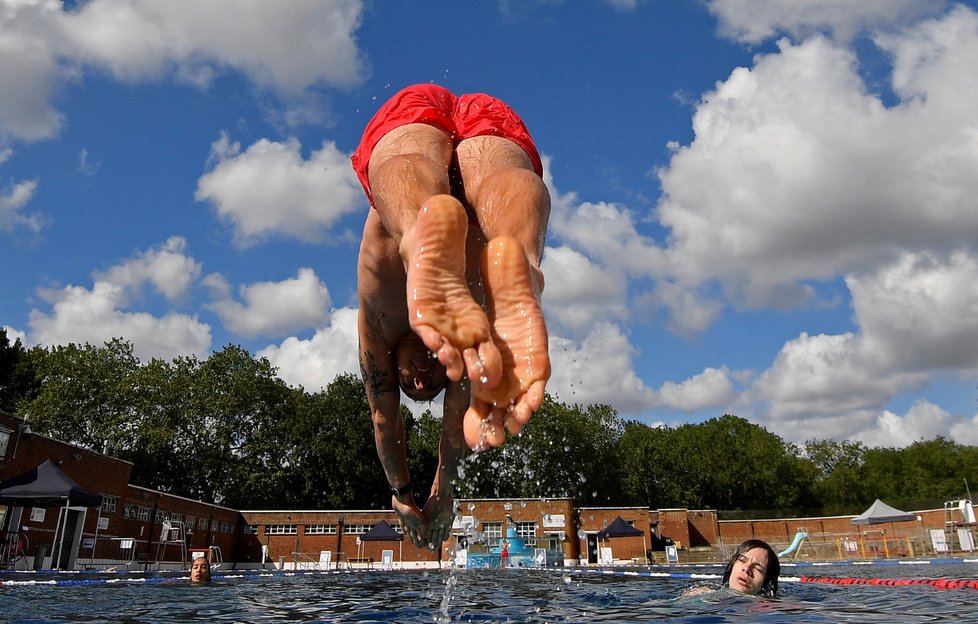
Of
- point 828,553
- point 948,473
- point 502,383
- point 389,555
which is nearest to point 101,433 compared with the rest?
point 389,555

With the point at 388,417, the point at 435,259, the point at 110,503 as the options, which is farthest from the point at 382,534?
the point at 435,259

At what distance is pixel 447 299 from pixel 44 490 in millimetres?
17499

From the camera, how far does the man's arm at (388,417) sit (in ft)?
14.7

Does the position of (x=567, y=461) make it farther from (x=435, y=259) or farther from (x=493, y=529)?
(x=435, y=259)

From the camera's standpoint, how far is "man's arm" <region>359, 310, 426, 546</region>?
447cm

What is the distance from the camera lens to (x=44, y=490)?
622 inches

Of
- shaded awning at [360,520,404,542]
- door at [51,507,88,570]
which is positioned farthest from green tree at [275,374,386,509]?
door at [51,507,88,570]

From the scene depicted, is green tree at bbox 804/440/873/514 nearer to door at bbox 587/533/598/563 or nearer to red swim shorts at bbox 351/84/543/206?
door at bbox 587/533/598/563

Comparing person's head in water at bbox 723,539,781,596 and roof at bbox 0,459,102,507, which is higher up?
roof at bbox 0,459,102,507

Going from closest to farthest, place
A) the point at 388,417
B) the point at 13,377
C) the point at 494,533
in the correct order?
the point at 388,417
the point at 13,377
the point at 494,533

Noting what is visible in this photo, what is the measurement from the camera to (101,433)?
126 feet

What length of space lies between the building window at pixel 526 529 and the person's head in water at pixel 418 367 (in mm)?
36169

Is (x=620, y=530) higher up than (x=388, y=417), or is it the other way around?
(x=388, y=417)

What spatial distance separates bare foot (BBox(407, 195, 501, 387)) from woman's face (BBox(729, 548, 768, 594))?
5111 millimetres
